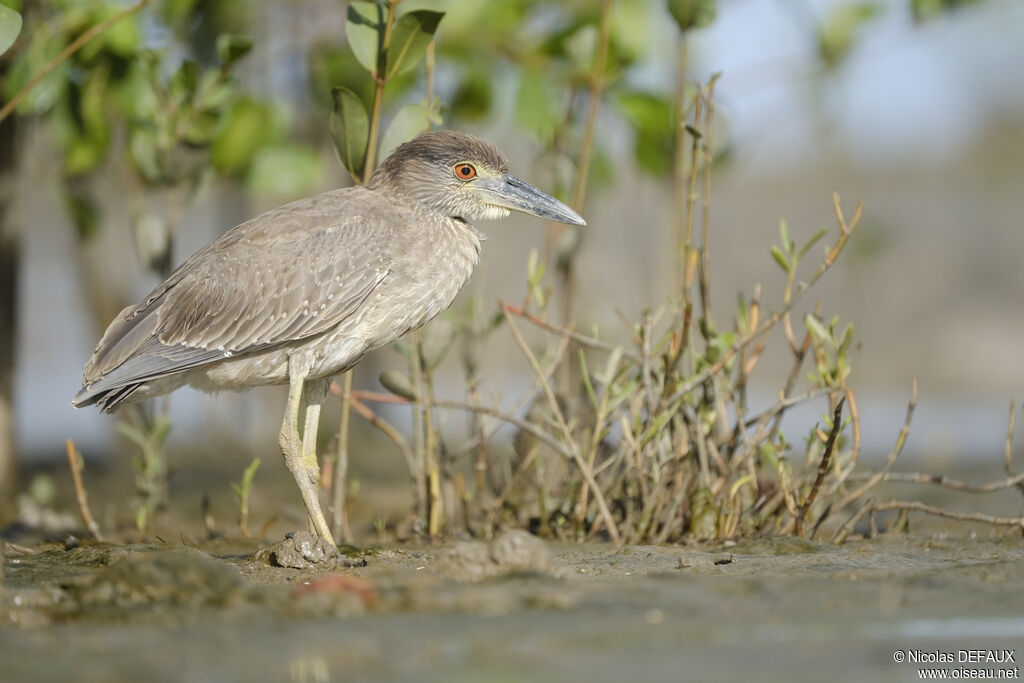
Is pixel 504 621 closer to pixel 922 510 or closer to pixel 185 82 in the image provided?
pixel 922 510

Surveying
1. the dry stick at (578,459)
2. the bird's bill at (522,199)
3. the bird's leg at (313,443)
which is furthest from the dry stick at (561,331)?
the bird's leg at (313,443)

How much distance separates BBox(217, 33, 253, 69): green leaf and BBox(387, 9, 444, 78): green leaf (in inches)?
33.9

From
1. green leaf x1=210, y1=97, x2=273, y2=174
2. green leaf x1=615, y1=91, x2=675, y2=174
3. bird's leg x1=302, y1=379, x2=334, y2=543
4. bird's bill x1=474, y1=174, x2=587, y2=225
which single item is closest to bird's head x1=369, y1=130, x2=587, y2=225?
bird's bill x1=474, y1=174, x2=587, y2=225

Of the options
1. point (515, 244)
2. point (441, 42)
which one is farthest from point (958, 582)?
point (515, 244)

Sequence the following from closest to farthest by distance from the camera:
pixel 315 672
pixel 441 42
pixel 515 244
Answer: pixel 315 672 → pixel 441 42 → pixel 515 244

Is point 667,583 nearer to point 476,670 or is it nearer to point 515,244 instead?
point 476,670

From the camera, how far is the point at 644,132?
6.57 meters

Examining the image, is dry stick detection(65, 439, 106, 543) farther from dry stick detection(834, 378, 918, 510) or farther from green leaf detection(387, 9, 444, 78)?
dry stick detection(834, 378, 918, 510)

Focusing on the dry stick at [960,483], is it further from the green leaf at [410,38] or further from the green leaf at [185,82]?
the green leaf at [185,82]

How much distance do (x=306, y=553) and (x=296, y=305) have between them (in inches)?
46.5

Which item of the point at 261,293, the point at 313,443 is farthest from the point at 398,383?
the point at 261,293

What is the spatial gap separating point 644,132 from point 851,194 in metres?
19.2

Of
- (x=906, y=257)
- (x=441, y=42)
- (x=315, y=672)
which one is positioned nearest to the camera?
(x=315, y=672)

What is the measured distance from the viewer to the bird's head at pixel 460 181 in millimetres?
5234
